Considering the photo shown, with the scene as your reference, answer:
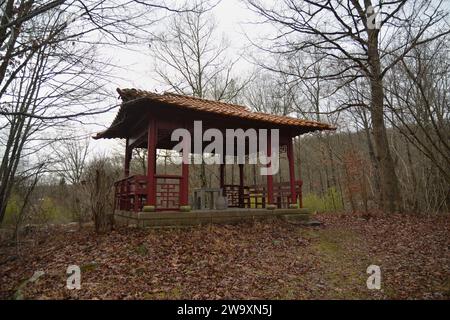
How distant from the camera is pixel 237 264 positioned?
5215 mm

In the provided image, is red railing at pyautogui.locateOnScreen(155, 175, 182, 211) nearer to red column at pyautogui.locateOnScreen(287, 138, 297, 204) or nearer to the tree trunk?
red column at pyautogui.locateOnScreen(287, 138, 297, 204)

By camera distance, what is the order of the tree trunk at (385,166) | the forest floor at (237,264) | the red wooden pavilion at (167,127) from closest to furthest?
the forest floor at (237,264)
the red wooden pavilion at (167,127)
the tree trunk at (385,166)

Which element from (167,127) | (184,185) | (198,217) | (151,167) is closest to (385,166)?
(198,217)

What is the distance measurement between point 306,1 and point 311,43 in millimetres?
1453

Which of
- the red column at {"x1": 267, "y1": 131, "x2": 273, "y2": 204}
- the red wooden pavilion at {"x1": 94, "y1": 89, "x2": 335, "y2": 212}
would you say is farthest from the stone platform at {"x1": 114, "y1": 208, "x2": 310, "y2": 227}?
the red column at {"x1": 267, "y1": 131, "x2": 273, "y2": 204}

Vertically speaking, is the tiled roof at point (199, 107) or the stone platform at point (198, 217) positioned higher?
the tiled roof at point (199, 107)

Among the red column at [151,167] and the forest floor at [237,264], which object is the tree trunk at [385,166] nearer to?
the forest floor at [237,264]

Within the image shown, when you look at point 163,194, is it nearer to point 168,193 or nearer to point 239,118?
point 168,193

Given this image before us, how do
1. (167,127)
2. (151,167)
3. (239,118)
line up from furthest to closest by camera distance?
(239,118), (167,127), (151,167)

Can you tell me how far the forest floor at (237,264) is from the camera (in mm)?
4129

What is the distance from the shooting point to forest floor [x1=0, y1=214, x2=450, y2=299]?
4129 millimetres

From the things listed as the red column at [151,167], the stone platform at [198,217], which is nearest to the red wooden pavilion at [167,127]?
the red column at [151,167]
